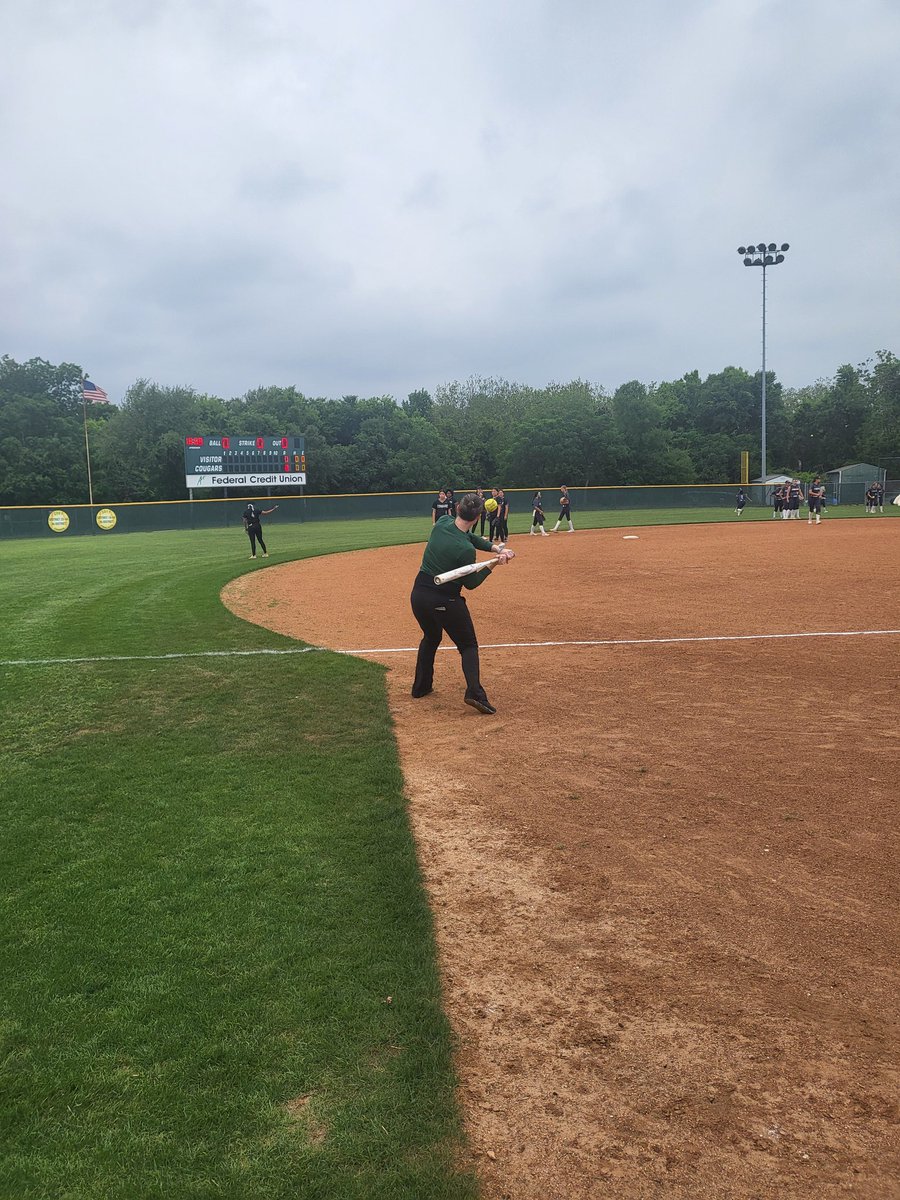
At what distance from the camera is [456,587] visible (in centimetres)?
809

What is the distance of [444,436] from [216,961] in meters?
77.2

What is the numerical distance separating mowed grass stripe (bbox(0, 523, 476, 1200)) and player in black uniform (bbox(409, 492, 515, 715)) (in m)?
1.03

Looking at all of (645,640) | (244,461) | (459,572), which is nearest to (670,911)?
(459,572)

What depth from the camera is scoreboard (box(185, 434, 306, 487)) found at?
4444cm

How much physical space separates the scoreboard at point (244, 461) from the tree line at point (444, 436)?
542 inches

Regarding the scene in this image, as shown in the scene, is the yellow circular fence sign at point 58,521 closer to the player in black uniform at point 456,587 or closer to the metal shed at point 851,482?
the player in black uniform at point 456,587

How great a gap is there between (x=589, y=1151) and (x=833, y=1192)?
75 cm

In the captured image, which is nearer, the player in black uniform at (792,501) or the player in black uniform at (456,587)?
the player in black uniform at (456,587)

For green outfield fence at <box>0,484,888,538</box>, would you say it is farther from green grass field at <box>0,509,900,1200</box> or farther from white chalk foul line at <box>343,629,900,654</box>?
green grass field at <box>0,509,900,1200</box>

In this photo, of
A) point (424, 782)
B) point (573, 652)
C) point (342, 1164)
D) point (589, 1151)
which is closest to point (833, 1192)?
point (589, 1151)

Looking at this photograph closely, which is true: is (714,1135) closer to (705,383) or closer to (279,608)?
(279,608)

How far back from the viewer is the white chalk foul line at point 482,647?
10.2 m

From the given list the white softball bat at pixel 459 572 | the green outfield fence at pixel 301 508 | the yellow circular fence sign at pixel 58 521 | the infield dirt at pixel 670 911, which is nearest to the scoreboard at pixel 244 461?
the green outfield fence at pixel 301 508

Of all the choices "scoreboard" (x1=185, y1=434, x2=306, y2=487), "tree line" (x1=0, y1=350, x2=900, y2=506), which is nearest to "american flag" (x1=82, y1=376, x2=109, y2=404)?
"scoreboard" (x1=185, y1=434, x2=306, y2=487)
